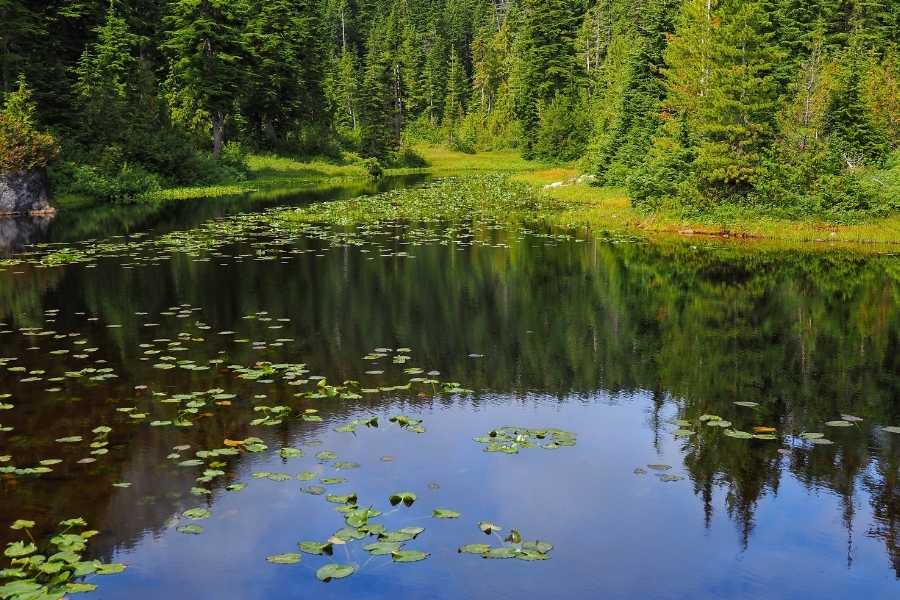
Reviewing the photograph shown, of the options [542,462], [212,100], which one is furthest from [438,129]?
[542,462]

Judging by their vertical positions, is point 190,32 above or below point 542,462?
above

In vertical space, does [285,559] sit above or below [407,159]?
below

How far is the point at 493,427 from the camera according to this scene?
1101 cm

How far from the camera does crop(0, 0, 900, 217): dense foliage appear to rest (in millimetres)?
31422

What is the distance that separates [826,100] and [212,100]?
37802 mm

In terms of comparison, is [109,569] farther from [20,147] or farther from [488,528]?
[20,147]

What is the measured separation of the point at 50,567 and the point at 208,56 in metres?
52.6

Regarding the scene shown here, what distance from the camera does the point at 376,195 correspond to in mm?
Result: 47344

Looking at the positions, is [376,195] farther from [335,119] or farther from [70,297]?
[335,119]

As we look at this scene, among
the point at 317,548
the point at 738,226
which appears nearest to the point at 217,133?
the point at 738,226

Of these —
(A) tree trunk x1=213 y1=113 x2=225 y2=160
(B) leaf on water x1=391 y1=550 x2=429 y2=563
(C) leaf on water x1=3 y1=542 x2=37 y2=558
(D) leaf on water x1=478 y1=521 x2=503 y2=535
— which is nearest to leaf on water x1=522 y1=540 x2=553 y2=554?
(D) leaf on water x1=478 y1=521 x2=503 y2=535

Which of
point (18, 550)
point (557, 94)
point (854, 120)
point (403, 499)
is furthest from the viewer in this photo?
point (557, 94)

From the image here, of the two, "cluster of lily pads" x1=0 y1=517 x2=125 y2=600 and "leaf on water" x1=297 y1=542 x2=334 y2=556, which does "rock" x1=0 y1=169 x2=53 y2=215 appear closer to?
"cluster of lily pads" x1=0 y1=517 x2=125 y2=600

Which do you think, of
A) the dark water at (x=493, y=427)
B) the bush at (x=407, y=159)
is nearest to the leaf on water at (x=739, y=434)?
the dark water at (x=493, y=427)
